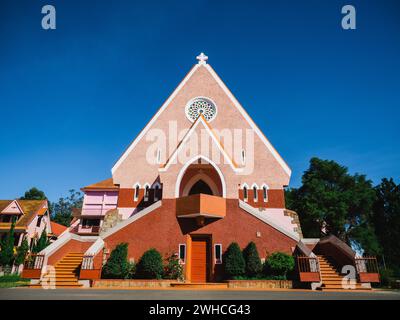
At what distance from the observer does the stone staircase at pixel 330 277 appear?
1530cm

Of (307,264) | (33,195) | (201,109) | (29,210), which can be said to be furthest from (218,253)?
(33,195)

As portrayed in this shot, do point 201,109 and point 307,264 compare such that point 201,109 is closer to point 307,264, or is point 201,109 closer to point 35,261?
point 307,264

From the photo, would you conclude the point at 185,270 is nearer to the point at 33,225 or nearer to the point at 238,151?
the point at 238,151

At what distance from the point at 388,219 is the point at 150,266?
3131 cm

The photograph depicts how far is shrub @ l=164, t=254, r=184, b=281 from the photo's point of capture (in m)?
16.9

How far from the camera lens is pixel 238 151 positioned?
23906mm

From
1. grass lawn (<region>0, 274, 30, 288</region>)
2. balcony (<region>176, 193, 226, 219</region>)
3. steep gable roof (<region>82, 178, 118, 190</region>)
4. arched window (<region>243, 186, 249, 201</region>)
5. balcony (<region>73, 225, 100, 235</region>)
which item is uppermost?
steep gable roof (<region>82, 178, 118, 190</region>)

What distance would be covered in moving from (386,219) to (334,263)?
73.6 ft

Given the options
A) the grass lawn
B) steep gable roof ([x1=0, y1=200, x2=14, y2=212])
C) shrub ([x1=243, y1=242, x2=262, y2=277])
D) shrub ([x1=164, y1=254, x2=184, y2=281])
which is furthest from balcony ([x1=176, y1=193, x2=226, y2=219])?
steep gable roof ([x1=0, y1=200, x2=14, y2=212])

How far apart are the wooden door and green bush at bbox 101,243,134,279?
388cm

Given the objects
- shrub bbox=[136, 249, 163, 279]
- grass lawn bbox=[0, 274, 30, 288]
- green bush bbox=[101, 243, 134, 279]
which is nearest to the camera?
green bush bbox=[101, 243, 134, 279]

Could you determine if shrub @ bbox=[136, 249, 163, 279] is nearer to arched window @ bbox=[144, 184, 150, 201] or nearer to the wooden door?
the wooden door
